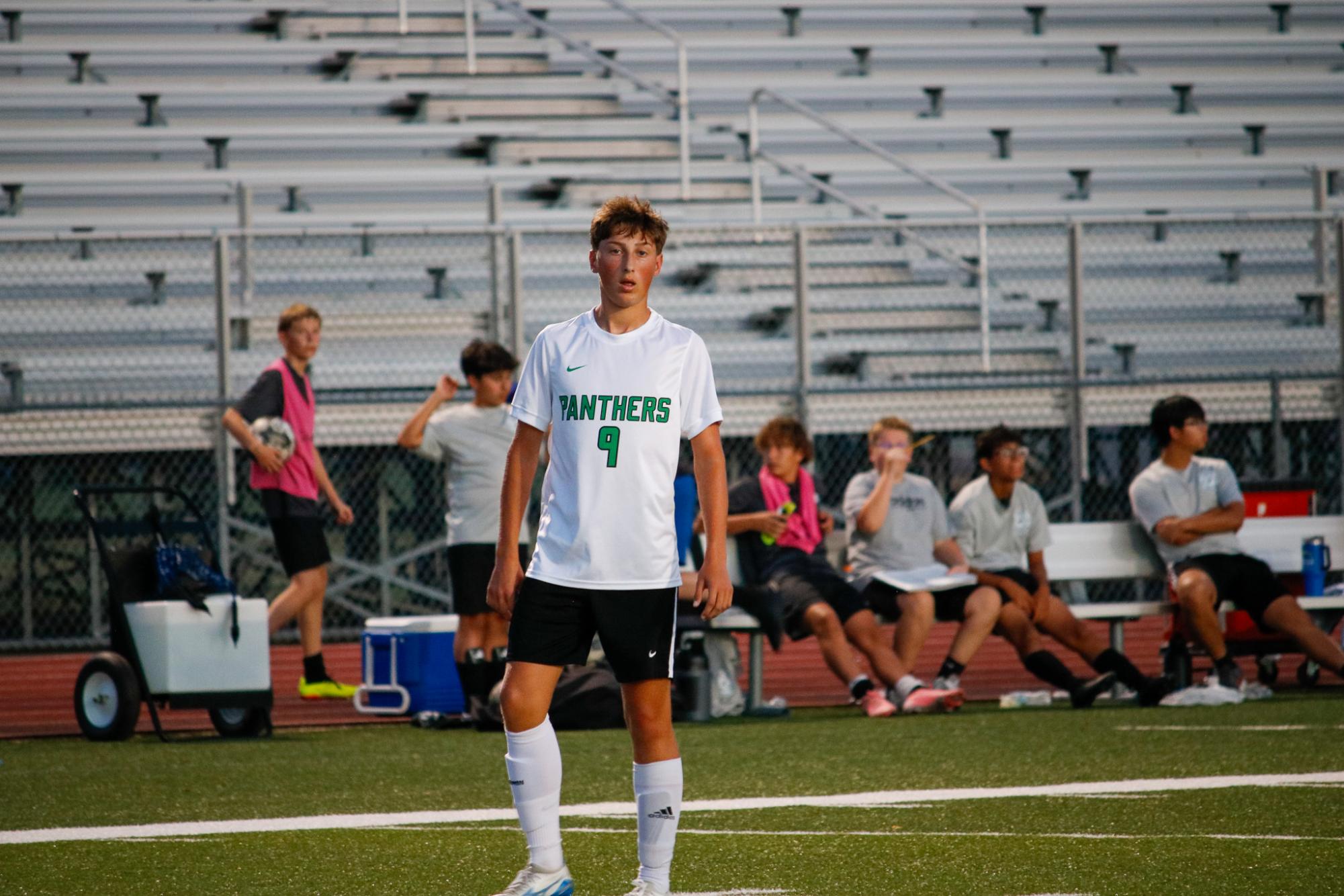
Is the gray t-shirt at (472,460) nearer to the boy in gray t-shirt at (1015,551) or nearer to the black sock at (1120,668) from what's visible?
the boy in gray t-shirt at (1015,551)

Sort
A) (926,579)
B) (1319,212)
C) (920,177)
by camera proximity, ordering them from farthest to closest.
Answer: (920,177) < (1319,212) < (926,579)

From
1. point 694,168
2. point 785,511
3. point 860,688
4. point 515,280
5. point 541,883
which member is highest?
point 694,168

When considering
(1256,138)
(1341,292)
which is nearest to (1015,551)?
(1341,292)

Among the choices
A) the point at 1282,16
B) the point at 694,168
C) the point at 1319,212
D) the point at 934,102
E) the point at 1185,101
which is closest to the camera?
the point at 1319,212

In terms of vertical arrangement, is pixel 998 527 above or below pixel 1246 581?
above

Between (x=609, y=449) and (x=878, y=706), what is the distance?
518 cm

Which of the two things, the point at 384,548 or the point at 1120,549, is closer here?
the point at 1120,549

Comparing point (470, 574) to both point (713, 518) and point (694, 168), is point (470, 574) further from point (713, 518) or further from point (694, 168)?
point (694, 168)

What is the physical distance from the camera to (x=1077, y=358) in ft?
40.7

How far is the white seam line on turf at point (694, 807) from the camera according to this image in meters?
5.68

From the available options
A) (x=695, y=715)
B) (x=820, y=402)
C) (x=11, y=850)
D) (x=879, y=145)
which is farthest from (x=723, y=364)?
(x=11, y=850)

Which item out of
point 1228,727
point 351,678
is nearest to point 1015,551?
point 1228,727

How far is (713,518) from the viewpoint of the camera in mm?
4531

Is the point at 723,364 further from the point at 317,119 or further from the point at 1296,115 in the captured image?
the point at 1296,115
